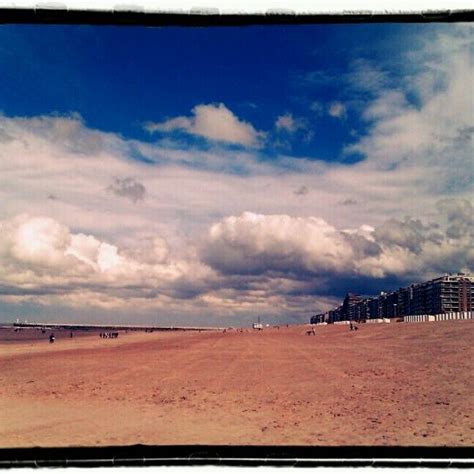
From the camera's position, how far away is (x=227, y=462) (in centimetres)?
548

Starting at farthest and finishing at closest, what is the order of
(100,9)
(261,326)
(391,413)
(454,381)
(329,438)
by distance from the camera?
1. (261,326)
2. (454,381)
3. (391,413)
4. (329,438)
5. (100,9)

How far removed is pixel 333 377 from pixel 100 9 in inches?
538

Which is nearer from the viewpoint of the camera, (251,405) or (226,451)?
(226,451)

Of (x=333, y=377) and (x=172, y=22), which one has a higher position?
(x=172, y=22)

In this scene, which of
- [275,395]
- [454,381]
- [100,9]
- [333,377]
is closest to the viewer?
[100,9]

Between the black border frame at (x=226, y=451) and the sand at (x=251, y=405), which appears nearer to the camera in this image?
the black border frame at (x=226, y=451)

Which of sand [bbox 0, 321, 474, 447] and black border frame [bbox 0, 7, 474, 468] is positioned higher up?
black border frame [bbox 0, 7, 474, 468]

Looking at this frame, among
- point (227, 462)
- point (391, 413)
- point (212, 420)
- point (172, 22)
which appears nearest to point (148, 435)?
point (212, 420)

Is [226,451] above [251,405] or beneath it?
above

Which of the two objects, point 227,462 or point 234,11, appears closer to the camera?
point 227,462

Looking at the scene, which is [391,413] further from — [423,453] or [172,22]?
[172,22]

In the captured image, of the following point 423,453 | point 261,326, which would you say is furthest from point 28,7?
point 261,326

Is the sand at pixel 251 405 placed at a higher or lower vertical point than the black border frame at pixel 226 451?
lower

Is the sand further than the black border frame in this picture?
Yes
